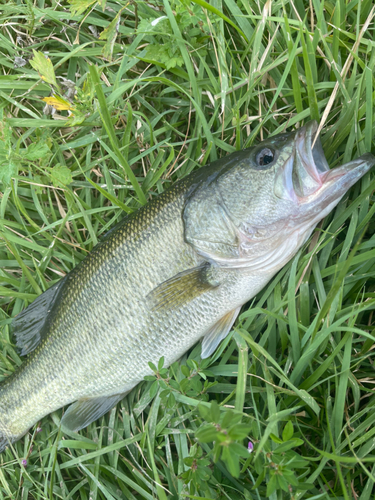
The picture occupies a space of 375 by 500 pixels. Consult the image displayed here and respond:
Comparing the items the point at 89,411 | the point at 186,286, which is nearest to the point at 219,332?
the point at 186,286

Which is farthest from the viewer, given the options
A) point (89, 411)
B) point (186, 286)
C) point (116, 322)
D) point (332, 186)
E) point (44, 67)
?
point (89, 411)

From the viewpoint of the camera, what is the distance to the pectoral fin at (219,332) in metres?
2.37

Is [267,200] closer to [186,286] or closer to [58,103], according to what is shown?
[186,286]

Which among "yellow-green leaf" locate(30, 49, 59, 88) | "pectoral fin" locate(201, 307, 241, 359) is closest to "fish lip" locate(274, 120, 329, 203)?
"pectoral fin" locate(201, 307, 241, 359)

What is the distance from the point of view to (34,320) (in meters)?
2.73

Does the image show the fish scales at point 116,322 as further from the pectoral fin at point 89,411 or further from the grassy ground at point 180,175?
the grassy ground at point 180,175

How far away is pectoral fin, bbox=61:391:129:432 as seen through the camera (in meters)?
2.58

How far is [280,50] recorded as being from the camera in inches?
97.1

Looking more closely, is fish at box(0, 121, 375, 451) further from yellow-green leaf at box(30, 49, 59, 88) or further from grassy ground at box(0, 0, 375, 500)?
yellow-green leaf at box(30, 49, 59, 88)

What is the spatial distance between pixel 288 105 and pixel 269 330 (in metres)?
1.55

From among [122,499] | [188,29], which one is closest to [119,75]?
[188,29]

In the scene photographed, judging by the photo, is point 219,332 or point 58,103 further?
point 58,103

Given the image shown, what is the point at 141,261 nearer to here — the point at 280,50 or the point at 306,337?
the point at 306,337

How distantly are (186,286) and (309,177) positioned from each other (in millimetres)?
948
